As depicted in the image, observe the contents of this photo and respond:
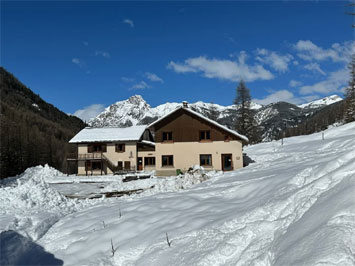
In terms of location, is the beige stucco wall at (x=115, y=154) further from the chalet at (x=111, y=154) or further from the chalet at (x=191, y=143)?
the chalet at (x=191, y=143)

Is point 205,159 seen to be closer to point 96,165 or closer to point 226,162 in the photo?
point 226,162

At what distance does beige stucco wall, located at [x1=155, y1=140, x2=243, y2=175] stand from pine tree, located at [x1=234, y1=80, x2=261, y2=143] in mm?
22559

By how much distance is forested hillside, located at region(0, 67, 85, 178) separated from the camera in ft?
222

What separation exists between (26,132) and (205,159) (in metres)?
73.8

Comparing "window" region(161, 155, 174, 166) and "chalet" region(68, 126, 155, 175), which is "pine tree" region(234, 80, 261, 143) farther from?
"window" region(161, 155, 174, 166)

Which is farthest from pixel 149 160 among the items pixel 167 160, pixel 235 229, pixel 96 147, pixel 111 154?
pixel 235 229

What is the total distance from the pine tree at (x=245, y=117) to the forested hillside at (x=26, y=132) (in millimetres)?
42878

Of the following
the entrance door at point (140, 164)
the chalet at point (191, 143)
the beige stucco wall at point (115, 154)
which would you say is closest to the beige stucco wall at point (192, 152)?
the chalet at point (191, 143)

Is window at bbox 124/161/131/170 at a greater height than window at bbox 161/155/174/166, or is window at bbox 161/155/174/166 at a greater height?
window at bbox 161/155/174/166

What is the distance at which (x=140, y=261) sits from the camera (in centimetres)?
764

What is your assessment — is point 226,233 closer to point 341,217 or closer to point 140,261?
point 140,261

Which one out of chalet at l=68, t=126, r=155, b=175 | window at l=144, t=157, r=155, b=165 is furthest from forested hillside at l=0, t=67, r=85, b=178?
window at l=144, t=157, r=155, b=165

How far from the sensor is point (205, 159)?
32.7 meters

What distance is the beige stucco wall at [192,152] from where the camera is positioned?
105 feet
